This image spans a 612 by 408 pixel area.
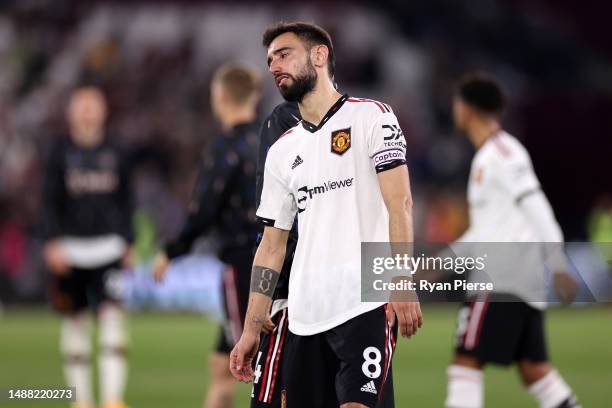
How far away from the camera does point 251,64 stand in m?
24.7

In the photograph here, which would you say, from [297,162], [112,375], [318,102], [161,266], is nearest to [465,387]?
[161,266]

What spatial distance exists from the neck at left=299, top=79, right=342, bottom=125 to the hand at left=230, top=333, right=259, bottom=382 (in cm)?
103

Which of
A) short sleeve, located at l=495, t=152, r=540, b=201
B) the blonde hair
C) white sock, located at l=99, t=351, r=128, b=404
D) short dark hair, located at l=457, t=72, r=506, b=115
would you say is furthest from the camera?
white sock, located at l=99, t=351, r=128, b=404

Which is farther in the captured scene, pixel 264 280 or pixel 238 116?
pixel 238 116

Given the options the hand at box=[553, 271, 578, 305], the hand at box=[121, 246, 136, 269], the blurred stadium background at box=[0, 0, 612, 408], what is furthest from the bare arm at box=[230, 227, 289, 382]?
the blurred stadium background at box=[0, 0, 612, 408]

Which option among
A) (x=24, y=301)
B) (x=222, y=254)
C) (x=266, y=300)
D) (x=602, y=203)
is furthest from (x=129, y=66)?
(x=266, y=300)

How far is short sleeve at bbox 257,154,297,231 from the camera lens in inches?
204

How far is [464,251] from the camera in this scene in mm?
7352

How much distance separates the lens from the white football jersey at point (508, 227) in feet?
24.3

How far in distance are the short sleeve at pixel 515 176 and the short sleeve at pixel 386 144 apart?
2.60 meters

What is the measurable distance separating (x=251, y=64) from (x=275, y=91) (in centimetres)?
152

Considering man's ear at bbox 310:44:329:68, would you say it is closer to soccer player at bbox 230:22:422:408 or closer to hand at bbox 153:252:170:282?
soccer player at bbox 230:22:422:408

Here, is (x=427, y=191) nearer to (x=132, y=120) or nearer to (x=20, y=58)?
(x=132, y=120)

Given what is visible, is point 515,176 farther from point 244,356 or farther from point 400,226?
point 244,356
